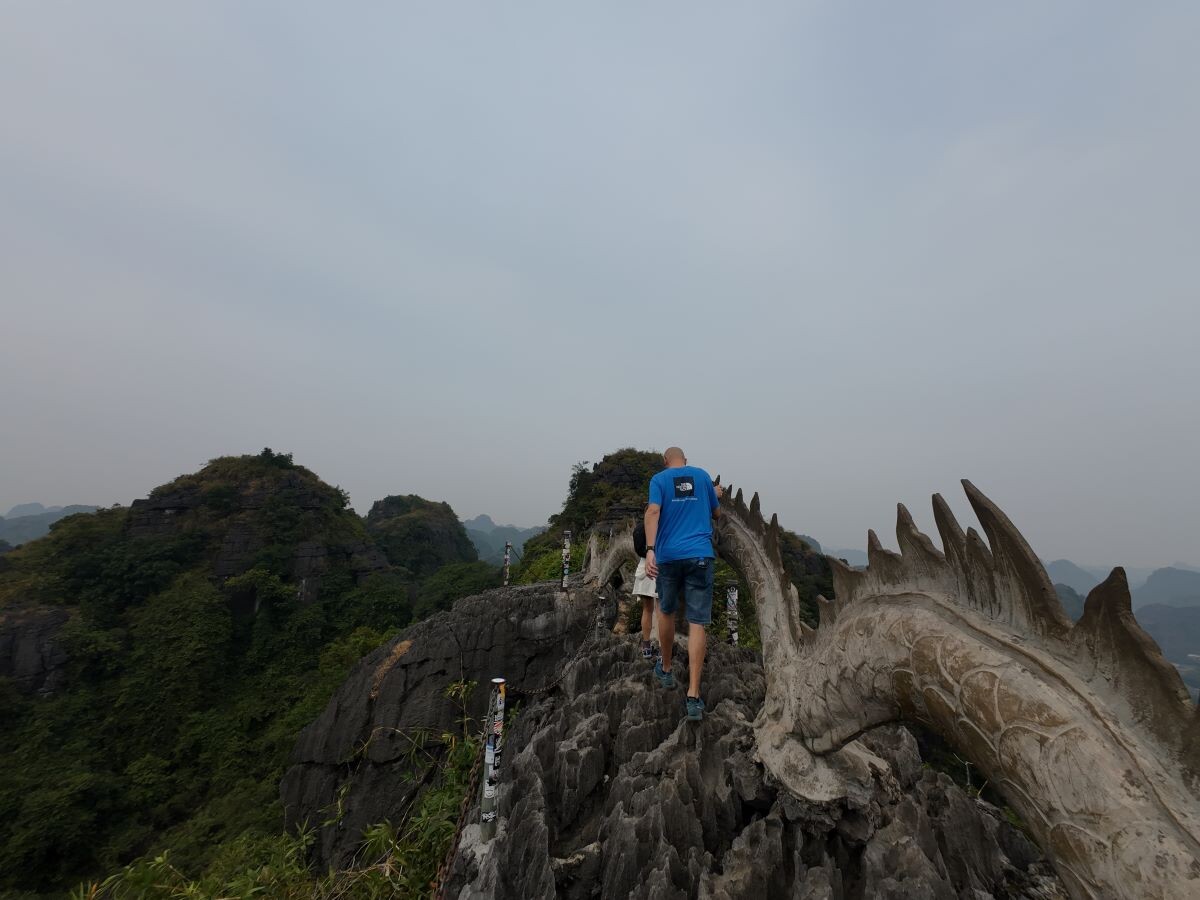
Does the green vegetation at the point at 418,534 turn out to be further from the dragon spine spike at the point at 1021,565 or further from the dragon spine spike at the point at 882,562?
the dragon spine spike at the point at 1021,565

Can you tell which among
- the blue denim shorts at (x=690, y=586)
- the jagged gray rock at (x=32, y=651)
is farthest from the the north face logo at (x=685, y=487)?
the jagged gray rock at (x=32, y=651)

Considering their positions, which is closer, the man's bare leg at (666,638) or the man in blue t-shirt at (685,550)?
the man in blue t-shirt at (685,550)

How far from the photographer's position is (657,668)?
166 inches

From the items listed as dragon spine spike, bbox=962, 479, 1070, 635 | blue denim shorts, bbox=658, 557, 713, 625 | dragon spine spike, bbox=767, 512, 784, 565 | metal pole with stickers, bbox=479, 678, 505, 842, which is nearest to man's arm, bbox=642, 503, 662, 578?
blue denim shorts, bbox=658, 557, 713, 625

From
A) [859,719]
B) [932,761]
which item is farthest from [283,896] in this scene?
[932,761]

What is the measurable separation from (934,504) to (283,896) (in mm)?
5633

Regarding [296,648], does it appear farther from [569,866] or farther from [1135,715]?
[1135,715]

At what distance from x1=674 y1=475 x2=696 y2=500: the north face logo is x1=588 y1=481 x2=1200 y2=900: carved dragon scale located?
3.83 feet

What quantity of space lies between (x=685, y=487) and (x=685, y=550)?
1.58ft

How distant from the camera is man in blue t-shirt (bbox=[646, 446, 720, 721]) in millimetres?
3588

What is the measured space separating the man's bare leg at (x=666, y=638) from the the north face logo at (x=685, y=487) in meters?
0.96

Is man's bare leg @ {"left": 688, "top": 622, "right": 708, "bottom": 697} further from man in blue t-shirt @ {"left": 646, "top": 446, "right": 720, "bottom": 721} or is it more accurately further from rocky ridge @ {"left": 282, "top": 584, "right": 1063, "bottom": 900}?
rocky ridge @ {"left": 282, "top": 584, "right": 1063, "bottom": 900}

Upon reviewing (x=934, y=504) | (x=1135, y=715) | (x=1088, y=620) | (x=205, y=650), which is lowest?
(x=205, y=650)

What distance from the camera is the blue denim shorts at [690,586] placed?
364 centimetres
